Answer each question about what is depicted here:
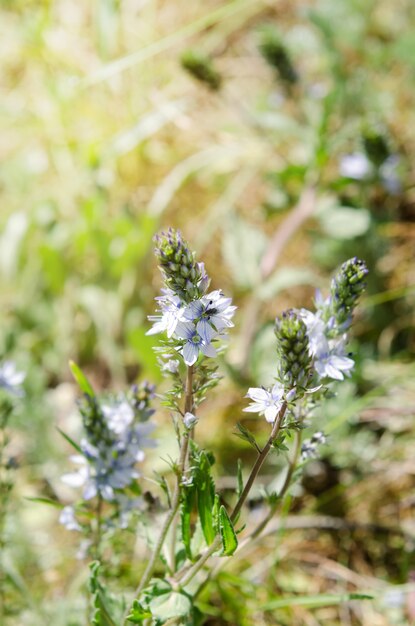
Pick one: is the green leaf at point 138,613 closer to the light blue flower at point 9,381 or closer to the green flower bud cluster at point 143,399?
the green flower bud cluster at point 143,399

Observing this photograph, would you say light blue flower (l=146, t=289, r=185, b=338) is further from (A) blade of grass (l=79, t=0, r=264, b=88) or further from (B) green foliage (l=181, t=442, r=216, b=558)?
(A) blade of grass (l=79, t=0, r=264, b=88)

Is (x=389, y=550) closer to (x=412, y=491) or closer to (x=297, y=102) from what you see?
(x=412, y=491)

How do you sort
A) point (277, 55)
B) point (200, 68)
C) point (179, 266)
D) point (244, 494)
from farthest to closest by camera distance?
1. point (277, 55)
2. point (200, 68)
3. point (244, 494)
4. point (179, 266)

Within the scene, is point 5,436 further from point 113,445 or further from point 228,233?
point 228,233

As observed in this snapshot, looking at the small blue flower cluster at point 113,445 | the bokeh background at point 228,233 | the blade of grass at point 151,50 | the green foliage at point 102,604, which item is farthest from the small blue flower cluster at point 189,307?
the blade of grass at point 151,50

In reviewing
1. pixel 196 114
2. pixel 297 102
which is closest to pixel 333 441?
pixel 297 102

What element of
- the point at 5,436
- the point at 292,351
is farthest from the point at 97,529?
the point at 292,351
